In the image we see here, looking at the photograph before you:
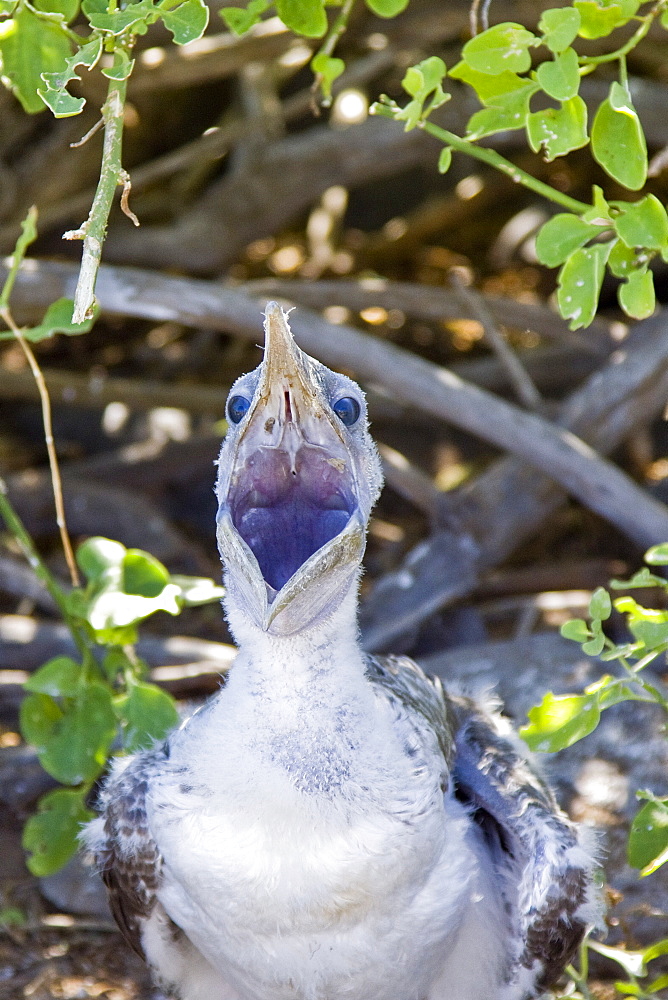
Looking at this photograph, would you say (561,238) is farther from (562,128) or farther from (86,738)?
(86,738)

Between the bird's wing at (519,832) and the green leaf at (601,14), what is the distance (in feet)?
5.22

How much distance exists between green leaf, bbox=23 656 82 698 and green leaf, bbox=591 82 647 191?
210cm

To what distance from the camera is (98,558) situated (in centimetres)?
347

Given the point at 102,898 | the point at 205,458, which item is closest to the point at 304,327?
the point at 205,458

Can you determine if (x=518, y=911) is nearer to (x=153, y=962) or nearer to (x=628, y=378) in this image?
(x=153, y=962)

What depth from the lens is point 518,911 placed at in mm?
2834

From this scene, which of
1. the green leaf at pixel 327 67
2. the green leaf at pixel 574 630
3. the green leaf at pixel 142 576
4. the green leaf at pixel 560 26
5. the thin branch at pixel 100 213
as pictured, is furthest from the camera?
the green leaf at pixel 142 576

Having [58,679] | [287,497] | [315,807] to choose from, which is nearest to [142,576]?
[58,679]

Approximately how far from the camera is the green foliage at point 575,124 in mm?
2402

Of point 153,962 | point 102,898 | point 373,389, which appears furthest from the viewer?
point 373,389

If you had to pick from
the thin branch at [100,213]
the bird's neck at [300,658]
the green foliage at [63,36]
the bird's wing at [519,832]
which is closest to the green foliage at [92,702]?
the bird's wing at [519,832]

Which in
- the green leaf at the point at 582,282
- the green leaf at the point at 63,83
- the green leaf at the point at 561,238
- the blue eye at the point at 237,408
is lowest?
the blue eye at the point at 237,408

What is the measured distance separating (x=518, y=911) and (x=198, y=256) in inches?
149

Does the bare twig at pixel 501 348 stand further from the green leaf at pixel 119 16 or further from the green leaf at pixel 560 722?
the green leaf at pixel 119 16
